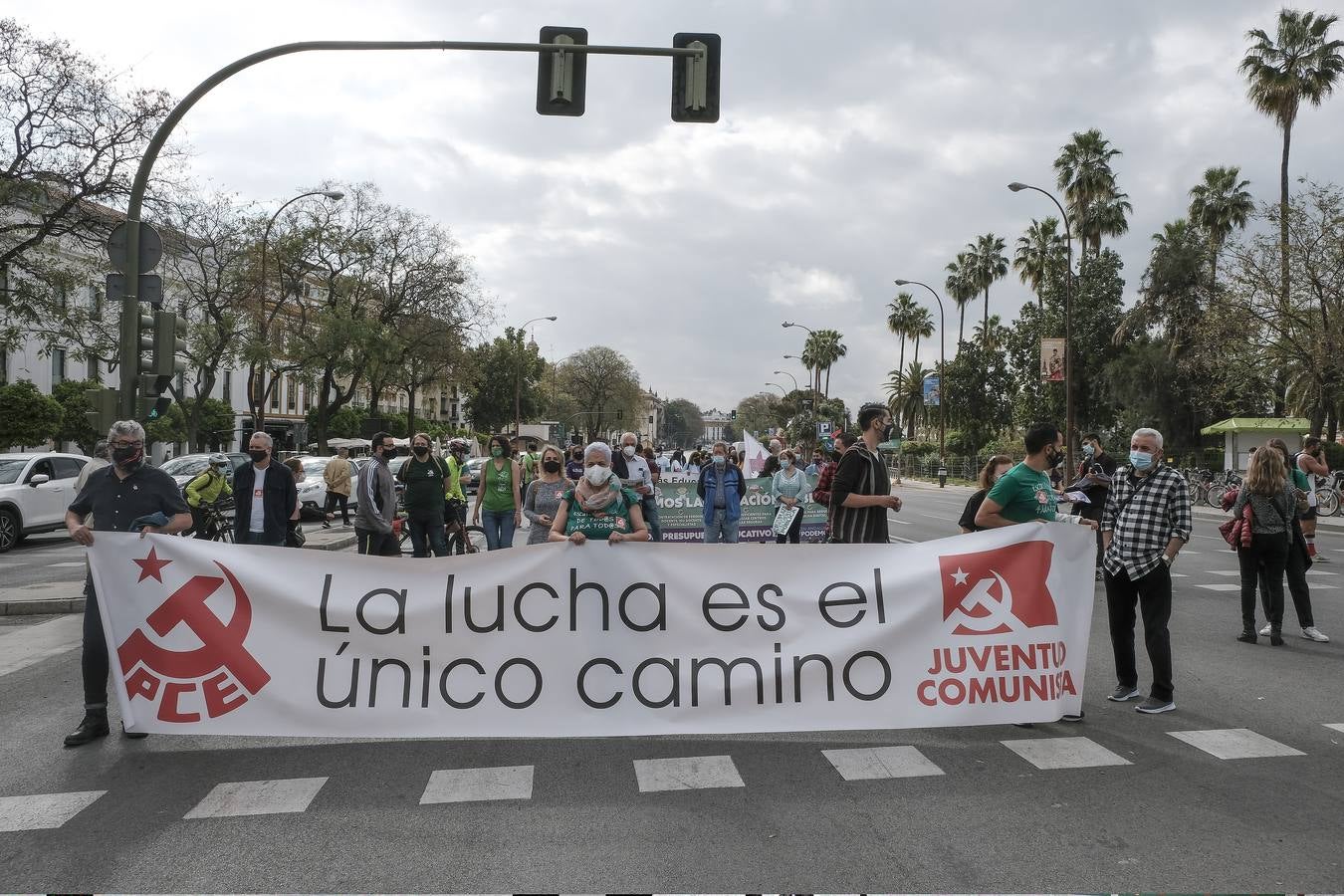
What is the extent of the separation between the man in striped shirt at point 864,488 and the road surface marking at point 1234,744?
79.5 inches

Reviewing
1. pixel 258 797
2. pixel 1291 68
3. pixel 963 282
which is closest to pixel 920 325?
pixel 963 282

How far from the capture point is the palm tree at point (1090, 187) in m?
45.1

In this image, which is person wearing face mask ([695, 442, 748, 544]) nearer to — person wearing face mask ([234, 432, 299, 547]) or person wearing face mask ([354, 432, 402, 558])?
person wearing face mask ([354, 432, 402, 558])

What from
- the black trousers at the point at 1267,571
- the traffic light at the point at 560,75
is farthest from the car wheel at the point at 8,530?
the black trousers at the point at 1267,571

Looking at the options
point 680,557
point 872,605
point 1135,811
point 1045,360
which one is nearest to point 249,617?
point 680,557

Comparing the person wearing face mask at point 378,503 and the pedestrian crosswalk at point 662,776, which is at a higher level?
the person wearing face mask at point 378,503

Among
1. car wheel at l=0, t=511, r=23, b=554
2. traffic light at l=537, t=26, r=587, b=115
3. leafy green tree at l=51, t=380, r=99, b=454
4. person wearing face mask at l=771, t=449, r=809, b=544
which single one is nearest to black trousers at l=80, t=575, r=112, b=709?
traffic light at l=537, t=26, r=587, b=115

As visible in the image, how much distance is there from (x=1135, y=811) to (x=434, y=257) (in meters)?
43.6

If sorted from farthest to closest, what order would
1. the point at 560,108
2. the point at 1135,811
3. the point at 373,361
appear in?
the point at 373,361, the point at 560,108, the point at 1135,811

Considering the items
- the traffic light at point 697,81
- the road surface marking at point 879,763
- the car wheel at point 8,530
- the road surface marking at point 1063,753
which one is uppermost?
the traffic light at point 697,81

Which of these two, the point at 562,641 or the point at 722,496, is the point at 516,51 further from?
the point at 562,641

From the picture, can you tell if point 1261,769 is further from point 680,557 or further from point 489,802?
point 489,802

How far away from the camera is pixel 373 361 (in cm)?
3956

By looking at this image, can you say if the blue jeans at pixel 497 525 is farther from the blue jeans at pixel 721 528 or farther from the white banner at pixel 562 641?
the white banner at pixel 562 641
